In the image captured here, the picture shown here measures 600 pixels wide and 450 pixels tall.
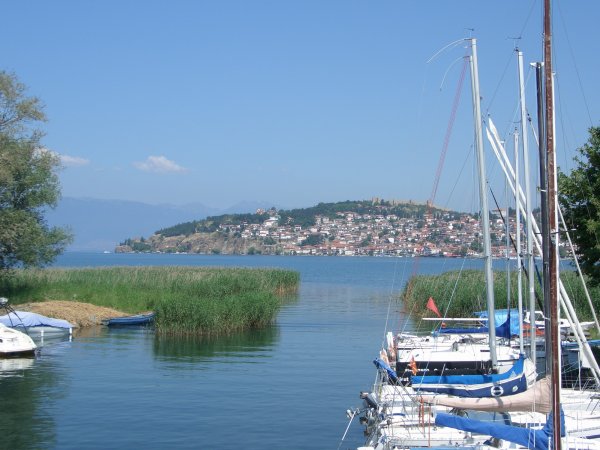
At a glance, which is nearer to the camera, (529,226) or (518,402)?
(518,402)

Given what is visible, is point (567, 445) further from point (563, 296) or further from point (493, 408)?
point (563, 296)

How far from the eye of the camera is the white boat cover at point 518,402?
53.2ft

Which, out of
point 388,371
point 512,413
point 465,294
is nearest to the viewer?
point 512,413

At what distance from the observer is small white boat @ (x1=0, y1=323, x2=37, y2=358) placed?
3366cm

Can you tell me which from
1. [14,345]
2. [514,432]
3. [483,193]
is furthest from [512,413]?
[14,345]

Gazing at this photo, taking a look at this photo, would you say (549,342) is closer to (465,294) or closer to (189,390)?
(189,390)

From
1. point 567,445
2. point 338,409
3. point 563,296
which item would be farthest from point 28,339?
point 567,445

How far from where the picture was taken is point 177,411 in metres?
24.6

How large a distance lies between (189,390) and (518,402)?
566 inches

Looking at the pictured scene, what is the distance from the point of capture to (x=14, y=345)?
33844 mm

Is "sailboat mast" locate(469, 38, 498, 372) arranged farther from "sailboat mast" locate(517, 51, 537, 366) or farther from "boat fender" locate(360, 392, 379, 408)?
"boat fender" locate(360, 392, 379, 408)

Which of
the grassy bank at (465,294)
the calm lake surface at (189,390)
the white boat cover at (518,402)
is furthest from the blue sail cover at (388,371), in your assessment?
the grassy bank at (465,294)

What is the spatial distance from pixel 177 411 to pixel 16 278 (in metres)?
32.1

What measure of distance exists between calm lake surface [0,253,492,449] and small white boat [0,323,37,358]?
0.59m
